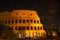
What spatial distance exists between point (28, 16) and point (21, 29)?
7.18 ft

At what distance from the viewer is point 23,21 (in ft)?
83.4

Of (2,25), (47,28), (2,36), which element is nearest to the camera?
(2,36)

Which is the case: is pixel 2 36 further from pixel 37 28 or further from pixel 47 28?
pixel 37 28

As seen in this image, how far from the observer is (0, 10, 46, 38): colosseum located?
80.8ft

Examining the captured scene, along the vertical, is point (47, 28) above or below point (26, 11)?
below

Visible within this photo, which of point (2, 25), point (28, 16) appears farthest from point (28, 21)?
point (2, 25)

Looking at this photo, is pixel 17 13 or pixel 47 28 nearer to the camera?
pixel 47 28

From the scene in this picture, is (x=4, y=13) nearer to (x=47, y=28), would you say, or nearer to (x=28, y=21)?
(x=28, y=21)

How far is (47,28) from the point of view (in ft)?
72.6

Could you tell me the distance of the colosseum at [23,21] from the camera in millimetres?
24638

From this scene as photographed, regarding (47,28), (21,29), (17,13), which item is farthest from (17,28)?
(47,28)

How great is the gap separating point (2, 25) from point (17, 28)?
2230 millimetres

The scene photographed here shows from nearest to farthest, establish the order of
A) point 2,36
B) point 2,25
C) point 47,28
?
point 2,36, point 47,28, point 2,25

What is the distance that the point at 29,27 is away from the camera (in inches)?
995
